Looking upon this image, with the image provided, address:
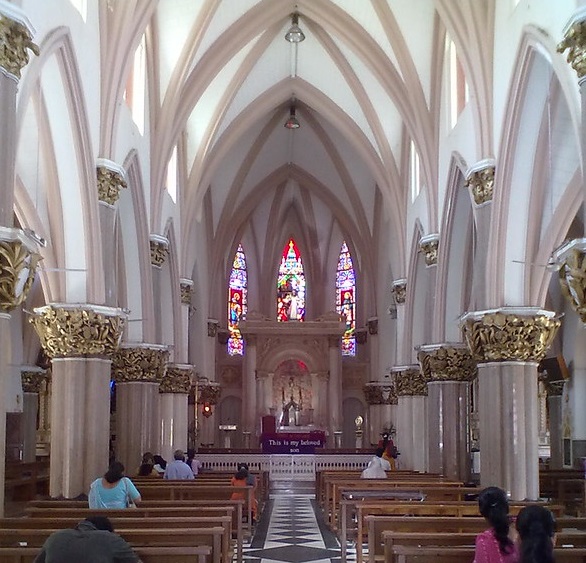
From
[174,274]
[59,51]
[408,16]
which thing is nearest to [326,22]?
[408,16]

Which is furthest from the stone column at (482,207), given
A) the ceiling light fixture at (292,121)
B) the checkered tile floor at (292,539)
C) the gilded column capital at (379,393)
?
the gilded column capital at (379,393)

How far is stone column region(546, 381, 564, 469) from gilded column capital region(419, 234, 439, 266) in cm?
757

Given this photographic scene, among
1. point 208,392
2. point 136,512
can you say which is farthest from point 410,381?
point 136,512

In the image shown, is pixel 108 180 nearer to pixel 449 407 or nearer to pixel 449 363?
pixel 449 363

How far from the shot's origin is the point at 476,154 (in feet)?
62.0

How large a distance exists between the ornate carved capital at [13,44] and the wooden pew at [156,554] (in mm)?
5611

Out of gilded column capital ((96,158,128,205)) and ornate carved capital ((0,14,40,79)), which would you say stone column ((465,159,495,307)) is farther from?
ornate carved capital ((0,14,40,79))

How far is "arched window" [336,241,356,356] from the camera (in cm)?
4316

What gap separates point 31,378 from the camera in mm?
31281

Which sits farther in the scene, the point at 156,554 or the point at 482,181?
the point at 482,181

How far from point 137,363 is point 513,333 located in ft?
32.6

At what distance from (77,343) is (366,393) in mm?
23236

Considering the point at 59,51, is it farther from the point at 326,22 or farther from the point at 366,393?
the point at 366,393

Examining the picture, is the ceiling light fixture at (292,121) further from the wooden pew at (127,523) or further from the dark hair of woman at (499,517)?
the dark hair of woman at (499,517)
